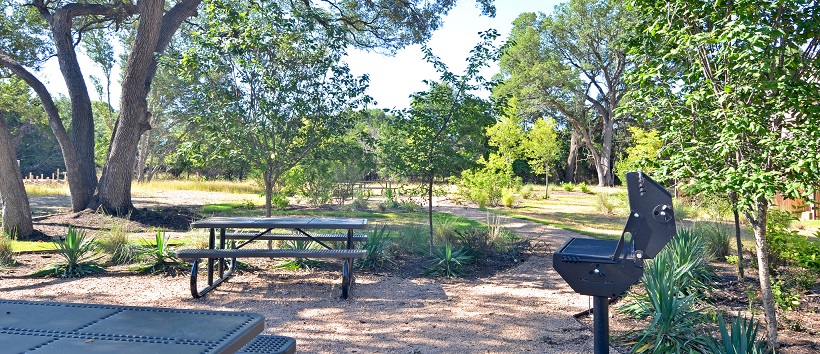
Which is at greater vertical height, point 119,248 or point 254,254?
point 254,254

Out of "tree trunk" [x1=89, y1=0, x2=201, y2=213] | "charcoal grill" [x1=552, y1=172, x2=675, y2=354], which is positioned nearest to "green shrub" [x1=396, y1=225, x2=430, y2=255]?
"charcoal grill" [x1=552, y1=172, x2=675, y2=354]

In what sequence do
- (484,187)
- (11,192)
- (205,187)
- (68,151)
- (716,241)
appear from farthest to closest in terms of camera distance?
(205,187) < (484,187) < (68,151) < (11,192) < (716,241)

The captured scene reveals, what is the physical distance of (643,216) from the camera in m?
2.87

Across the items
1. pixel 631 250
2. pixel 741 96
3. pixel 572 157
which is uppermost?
pixel 572 157

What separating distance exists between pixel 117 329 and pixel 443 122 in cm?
665

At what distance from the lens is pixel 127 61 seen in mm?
12422

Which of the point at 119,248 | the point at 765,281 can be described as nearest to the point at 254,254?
the point at 119,248

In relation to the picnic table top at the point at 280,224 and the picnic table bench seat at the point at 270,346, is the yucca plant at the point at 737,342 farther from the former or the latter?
the picnic table top at the point at 280,224

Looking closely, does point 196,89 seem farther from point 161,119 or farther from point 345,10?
point 161,119

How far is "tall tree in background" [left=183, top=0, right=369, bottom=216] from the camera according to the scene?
759cm

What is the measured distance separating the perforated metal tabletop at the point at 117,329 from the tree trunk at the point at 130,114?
1102 cm

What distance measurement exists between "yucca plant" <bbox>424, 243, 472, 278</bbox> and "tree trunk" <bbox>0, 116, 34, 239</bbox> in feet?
20.6

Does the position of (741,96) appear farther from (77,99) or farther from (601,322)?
(77,99)

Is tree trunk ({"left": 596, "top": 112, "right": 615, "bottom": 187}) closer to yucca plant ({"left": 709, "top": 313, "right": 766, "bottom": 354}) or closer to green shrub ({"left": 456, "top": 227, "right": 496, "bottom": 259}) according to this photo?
green shrub ({"left": 456, "top": 227, "right": 496, "bottom": 259})
